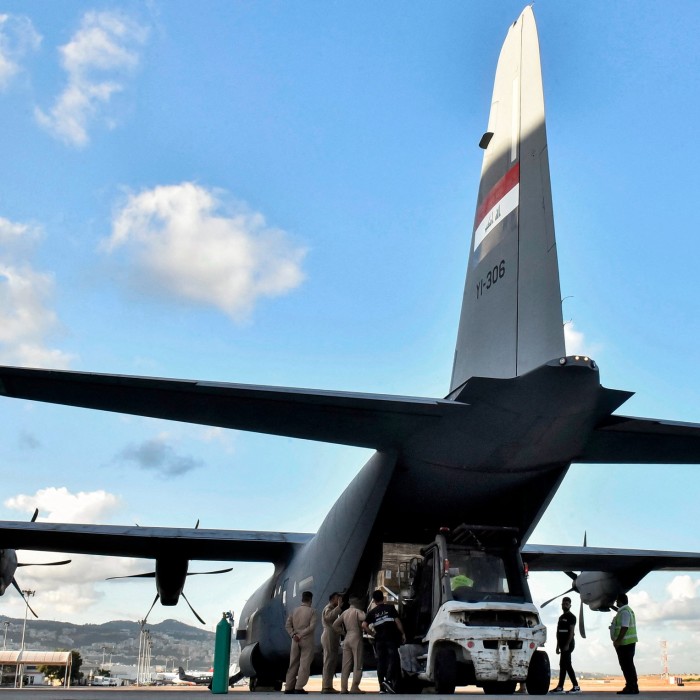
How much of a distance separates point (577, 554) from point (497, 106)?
30.7 feet

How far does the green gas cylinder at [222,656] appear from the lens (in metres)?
9.64

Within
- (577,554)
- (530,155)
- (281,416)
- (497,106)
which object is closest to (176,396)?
(281,416)

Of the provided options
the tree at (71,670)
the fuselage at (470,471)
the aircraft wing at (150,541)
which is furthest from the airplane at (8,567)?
the tree at (71,670)

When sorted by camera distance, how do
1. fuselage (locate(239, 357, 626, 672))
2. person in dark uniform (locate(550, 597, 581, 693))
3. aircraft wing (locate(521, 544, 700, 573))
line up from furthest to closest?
1. aircraft wing (locate(521, 544, 700, 573))
2. person in dark uniform (locate(550, 597, 581, 693))
3. fuselage (locate(239, 357, 626, 672))

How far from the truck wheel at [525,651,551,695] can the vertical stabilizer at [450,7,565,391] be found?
10.6 feet

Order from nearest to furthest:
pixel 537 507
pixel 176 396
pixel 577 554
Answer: pixel 176 396 < pixel 537 507 < pixel 577 554

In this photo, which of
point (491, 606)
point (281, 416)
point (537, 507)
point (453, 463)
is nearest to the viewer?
point (281, 416)

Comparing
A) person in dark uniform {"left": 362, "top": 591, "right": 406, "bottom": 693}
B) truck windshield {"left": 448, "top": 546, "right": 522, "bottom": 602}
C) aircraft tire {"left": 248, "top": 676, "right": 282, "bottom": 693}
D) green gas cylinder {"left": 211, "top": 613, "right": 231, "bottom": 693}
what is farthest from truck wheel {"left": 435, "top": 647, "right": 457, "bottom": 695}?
aircraft tire {"left": 248, "top": 676, "right": 282, "bottom": 693}

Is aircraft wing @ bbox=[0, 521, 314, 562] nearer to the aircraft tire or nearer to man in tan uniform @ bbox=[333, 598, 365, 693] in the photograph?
the aircraft tire

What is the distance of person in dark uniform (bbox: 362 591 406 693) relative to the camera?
8.92m

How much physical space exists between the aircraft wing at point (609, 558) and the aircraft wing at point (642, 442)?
642cm

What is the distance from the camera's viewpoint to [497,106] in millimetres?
9875

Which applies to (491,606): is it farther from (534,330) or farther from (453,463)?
(534,330)

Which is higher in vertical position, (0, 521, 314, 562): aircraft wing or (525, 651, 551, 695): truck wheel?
(0, 521, 314, 562): aircraft wing
